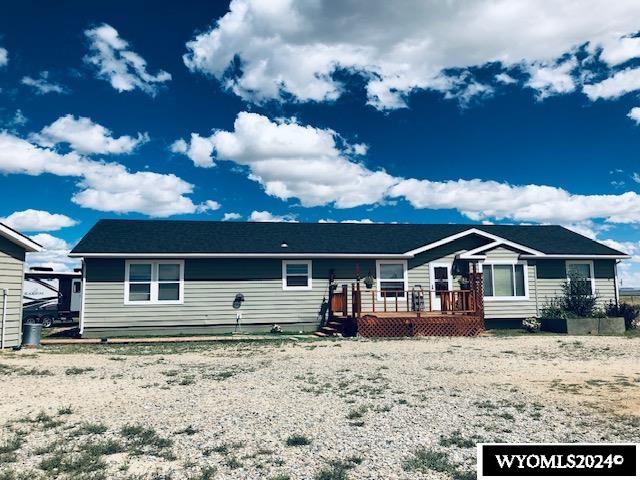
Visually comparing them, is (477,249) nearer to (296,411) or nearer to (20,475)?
(296,411)

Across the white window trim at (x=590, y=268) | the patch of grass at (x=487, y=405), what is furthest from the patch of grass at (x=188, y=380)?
the white window trim at (x=590, y=268)

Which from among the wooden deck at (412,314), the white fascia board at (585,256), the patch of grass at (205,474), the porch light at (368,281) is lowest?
the patch of grass at (205,474)

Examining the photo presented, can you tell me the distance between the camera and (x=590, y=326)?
61.2 feet

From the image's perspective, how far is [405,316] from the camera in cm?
1755

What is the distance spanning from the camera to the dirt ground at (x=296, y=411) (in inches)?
199

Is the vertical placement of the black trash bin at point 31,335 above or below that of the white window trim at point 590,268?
below

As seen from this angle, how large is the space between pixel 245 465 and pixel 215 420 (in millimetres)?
1671

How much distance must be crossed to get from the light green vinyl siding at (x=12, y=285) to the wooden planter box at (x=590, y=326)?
17.9m

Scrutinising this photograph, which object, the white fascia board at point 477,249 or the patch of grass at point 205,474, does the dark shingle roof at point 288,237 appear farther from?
the patch of grass at point 205,474

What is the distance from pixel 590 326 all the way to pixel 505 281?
3.34 meters

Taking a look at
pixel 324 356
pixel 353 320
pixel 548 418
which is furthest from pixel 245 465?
pixel 353 320

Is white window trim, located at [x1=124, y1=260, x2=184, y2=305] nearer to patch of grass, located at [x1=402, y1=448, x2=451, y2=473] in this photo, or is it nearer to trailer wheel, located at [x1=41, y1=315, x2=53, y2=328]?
trailer wheel, located at [x1=41, y1=315, x2=53, y2=328]

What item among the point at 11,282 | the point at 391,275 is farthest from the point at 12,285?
the point at 391,275

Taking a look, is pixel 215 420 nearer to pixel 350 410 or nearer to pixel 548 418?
pixel 350 410
